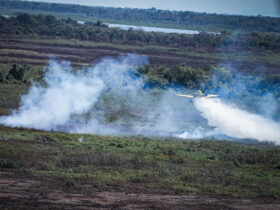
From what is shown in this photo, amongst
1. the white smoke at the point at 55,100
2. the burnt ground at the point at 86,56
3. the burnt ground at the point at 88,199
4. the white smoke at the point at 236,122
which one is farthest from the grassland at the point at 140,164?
the burnt ground at the point at 86,56

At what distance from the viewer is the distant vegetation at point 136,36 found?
81.6m

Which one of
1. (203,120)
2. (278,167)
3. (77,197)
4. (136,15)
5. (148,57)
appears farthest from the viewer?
(136,15)

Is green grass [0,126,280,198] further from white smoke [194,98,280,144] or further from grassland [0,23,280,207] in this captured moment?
white smoke [194,98,280,144]

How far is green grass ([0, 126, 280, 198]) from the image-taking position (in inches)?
693

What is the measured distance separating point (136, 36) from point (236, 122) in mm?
62032

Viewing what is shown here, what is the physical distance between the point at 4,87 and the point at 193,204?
30738 mm

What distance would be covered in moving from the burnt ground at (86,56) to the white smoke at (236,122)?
1031 inches

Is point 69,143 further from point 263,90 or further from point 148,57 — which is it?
point 148,57

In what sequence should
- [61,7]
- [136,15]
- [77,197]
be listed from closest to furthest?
1. [77,197]
2. [136,15]
3. [61,7]

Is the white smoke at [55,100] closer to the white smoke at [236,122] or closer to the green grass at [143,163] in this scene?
the green grass at [143,163]

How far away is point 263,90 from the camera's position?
47.6 meters

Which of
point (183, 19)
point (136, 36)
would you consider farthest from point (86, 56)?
point (183, 19)

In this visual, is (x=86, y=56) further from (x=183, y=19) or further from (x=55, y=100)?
(x=183, y=19)

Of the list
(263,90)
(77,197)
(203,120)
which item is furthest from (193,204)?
(263,90)
